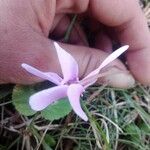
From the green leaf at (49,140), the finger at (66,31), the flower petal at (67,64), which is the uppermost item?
the flower petal at (67,64)

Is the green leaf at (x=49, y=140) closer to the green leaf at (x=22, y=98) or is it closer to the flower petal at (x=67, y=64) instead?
the green leaf at (x=22, y=98)

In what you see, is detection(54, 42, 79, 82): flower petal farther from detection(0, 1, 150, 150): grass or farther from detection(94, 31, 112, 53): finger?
detection(94, 31, 112, 53): finger

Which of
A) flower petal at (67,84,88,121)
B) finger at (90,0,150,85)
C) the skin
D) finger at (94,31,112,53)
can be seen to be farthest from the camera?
finger at (94,31,112,53)

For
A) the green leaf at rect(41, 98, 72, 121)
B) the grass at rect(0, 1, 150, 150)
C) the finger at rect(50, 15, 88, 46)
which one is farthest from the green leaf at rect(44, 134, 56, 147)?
the finger at rect(50, 15, 88, 46)

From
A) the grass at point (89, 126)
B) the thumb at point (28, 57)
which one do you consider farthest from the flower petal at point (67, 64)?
the grass at point (89, 126)

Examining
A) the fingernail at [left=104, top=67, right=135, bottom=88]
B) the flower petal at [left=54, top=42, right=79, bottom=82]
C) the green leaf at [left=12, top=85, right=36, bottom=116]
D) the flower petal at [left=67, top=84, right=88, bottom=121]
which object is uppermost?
the flower petal at [left=54, top=42, right=79, bottom=82]
